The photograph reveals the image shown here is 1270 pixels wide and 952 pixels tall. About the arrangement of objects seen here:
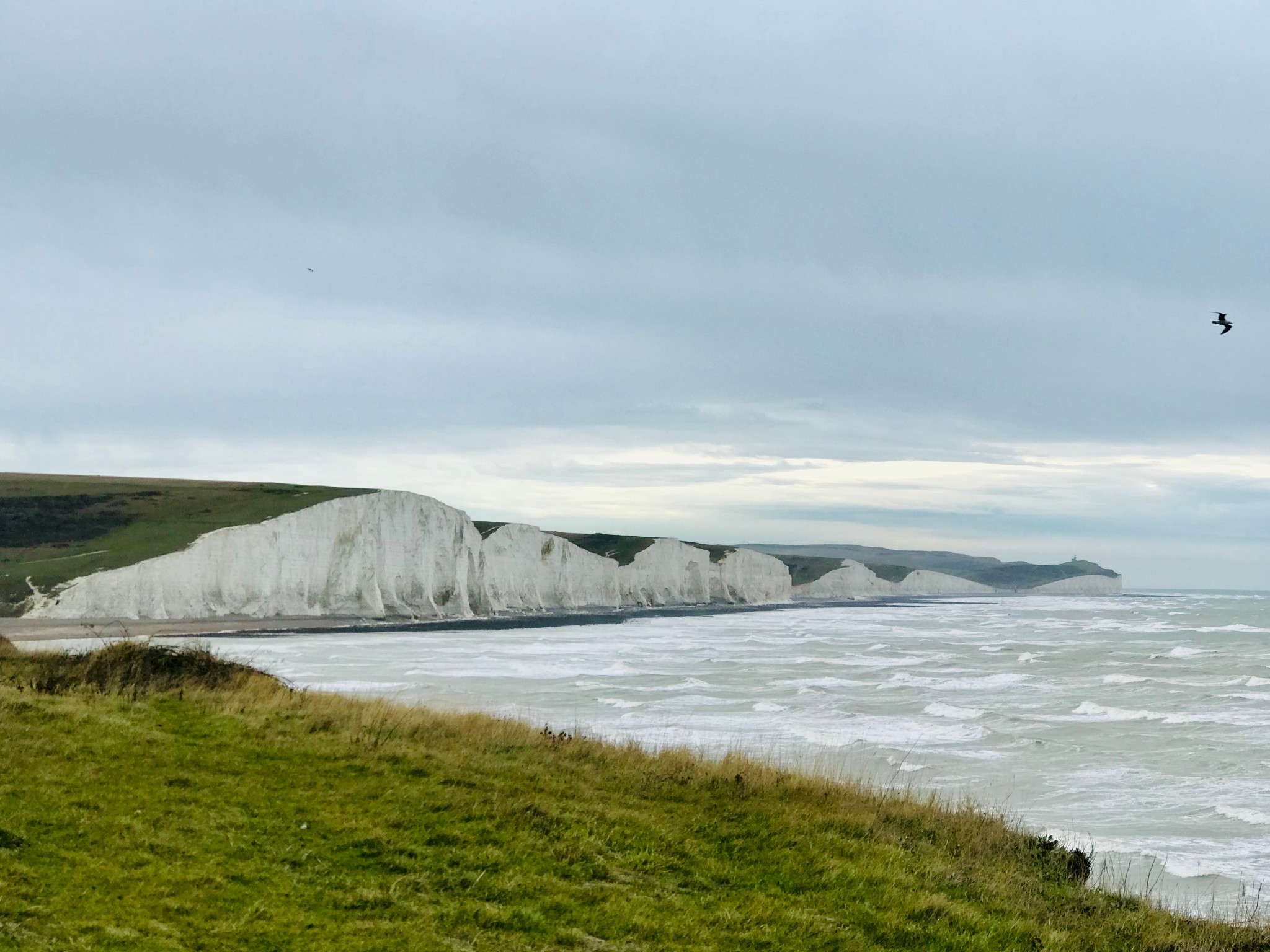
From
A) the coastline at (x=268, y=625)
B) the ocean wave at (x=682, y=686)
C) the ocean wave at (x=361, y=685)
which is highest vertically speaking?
the ocean wave at (x=361, y=685)

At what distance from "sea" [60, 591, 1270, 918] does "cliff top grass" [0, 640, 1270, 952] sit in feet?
8.11

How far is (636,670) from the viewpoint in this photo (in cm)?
4047

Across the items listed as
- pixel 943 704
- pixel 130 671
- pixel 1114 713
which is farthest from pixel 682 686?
pixel 130 671

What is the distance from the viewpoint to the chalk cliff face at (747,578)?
477ft

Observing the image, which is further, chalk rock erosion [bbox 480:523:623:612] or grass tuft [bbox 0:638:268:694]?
chalk rock erosion [bbox 480:523:623:612]

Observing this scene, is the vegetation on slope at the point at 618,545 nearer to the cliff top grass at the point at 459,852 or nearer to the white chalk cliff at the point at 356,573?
the white chalk cliff at the point at 356,573

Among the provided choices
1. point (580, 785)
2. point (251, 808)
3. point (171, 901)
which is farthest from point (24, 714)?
point (580, 785)

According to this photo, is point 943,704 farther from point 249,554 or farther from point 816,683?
point 249,554

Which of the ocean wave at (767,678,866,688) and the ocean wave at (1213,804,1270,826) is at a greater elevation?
the ocean wave at (1213,804,1270,826)

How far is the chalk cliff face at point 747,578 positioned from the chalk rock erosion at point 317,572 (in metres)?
59.6

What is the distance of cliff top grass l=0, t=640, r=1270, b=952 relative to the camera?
677cm

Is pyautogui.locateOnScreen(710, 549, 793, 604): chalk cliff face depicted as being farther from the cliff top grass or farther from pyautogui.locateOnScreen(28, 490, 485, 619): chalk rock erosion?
the cliff top grass

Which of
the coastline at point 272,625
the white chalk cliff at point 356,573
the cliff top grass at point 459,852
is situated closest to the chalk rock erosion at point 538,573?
the white chalk cliff at point 356,573

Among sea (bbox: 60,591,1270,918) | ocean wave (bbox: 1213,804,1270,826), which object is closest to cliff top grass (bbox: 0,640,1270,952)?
sea (bbox: 60,591,1270,918)
